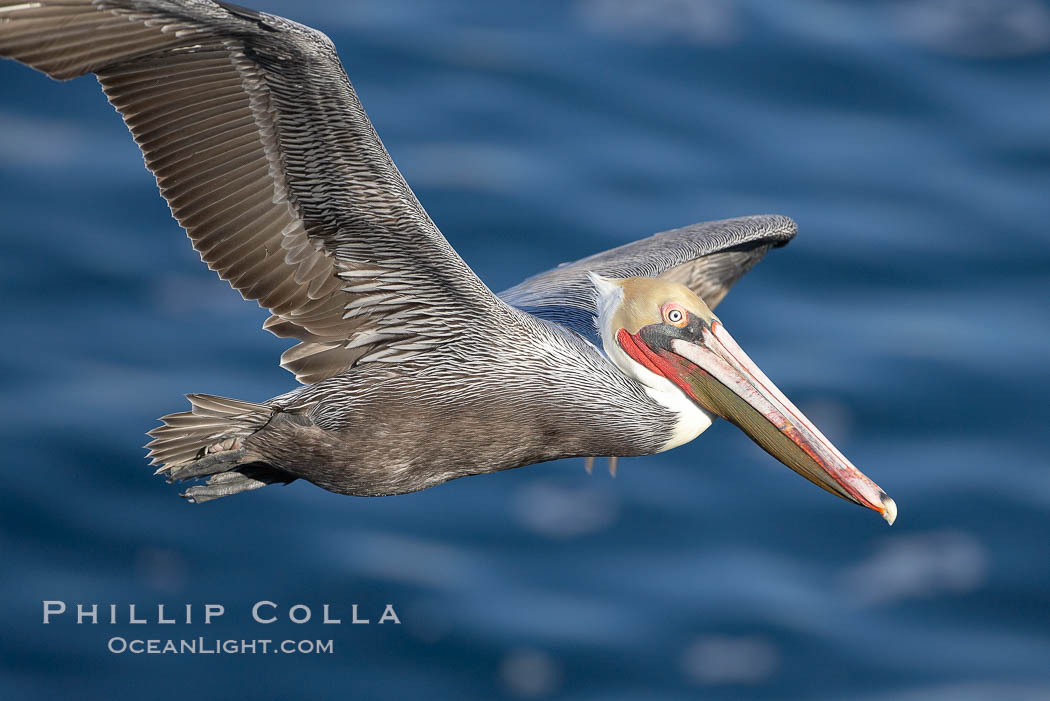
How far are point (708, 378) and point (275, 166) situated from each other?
2372 millimetres

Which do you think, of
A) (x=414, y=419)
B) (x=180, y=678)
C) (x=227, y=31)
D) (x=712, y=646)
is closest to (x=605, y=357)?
(x=414, y=419)

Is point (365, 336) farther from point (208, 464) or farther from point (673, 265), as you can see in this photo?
point (673, 265)

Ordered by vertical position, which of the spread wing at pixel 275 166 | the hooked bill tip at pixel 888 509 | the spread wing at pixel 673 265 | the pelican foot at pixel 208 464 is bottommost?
the hooked bill tip at pixel 888 509

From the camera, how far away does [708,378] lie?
7848 mm

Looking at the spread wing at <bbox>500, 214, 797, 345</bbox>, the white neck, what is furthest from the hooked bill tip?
the spread wing at <bbox>500, 214, 797, 345</bbox>

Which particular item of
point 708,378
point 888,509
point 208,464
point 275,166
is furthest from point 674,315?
point 208,464

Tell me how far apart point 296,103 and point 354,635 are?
9658mm

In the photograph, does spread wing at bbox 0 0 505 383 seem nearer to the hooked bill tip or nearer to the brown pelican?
the brown pelican

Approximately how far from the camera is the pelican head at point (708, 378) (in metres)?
7.70

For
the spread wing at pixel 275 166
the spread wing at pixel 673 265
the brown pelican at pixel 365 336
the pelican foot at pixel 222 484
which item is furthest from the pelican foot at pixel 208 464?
the spread wing at pixel 673 265

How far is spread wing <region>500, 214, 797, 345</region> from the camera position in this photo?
8.92m

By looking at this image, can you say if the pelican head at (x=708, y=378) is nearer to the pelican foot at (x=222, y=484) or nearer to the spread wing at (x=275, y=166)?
the spread wing at (x=275, y=166)

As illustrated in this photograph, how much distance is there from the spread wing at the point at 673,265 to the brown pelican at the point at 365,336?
80cm

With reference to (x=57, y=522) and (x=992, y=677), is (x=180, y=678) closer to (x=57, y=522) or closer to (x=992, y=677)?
(x=57, y=522)
